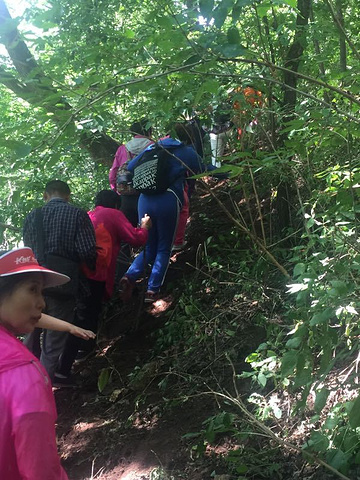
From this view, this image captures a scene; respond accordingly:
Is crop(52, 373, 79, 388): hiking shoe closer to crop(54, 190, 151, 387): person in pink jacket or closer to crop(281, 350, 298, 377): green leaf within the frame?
crop(54, 190, 151, 387): person in pink jacket

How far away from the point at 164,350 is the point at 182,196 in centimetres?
167

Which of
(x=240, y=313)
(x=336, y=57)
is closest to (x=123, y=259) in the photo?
(x=240, y=313)

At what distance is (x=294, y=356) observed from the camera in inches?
74.0

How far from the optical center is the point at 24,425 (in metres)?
1.37

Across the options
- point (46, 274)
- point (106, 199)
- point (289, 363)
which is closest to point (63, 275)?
point (46, 274)

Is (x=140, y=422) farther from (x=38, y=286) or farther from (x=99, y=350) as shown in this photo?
(x=38, y=286)

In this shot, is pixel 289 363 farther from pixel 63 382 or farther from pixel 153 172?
pixel 153 172

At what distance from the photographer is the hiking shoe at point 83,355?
4930 mm

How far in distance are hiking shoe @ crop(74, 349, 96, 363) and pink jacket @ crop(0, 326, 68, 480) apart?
11.6 feet

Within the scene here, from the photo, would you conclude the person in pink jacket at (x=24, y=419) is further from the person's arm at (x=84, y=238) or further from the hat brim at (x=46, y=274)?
the person's arm at (x=84, y=238)

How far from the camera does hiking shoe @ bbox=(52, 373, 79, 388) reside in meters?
4.38

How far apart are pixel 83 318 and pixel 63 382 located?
2.12 feet

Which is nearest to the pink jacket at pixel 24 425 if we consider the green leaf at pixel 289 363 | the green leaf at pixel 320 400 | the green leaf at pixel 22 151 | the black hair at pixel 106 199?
the green leaf at pixel 22 151

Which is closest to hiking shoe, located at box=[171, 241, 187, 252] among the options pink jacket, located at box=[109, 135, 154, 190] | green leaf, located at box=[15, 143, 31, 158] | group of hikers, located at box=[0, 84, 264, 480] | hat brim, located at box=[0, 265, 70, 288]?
group of hikers, located at box=[0, 84, 264, 480]
